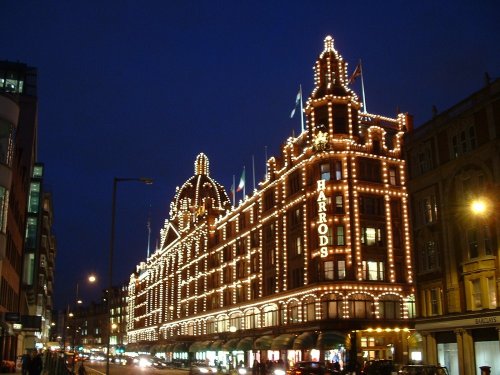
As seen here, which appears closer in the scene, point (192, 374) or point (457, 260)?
point (457, 260)

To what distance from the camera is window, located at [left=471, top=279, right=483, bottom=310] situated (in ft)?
138

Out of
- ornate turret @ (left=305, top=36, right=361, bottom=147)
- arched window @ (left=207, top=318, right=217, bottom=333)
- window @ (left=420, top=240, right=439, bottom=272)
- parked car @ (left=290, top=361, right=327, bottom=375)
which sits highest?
Result: ornate turret @ (left=305, top=36, right=361, bottom=147)

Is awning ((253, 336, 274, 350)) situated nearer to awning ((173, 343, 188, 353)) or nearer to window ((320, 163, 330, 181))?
window ((320, 163, 330, 181))

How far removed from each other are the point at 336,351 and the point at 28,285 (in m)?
42.8

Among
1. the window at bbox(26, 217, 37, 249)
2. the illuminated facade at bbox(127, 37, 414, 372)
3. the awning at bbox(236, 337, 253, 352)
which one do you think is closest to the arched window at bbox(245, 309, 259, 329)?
the illuminated facade at bbox(127, 37, 414, 372)

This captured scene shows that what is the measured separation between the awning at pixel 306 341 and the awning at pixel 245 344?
52.8 feet

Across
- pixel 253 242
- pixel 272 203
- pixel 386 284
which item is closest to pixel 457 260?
pixel 386 284

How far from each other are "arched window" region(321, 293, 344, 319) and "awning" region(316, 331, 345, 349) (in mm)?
2063

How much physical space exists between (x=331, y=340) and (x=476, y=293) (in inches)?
869

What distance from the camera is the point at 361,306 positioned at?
64312mm

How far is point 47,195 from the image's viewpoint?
117312 millimetres

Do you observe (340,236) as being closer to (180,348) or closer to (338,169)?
(338,169)

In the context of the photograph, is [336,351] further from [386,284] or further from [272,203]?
[272,203]

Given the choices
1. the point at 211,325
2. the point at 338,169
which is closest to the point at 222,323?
the point at 211,325
